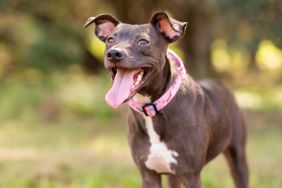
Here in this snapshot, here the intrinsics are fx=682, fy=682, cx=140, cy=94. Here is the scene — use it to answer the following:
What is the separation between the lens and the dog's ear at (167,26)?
18.6ft

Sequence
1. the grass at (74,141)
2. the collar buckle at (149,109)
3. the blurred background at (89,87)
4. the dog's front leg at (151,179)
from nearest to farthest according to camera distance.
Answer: the collar buckle at (149,109) < the dog's front leg at (151,179) < the grass at (74,141) < the blurred background at (89,87)

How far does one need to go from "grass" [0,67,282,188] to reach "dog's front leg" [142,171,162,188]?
1.78 meters

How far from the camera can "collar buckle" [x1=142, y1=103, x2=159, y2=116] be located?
18.9 feet

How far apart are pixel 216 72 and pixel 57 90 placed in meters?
7.57

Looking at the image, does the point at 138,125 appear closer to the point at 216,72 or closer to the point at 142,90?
the point at 142,90

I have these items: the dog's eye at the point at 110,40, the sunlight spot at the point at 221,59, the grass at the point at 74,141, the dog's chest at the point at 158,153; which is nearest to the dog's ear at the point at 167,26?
the dog's eye at the point at 110,40

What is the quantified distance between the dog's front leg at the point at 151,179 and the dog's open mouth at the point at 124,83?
988mm

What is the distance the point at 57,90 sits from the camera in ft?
52.9

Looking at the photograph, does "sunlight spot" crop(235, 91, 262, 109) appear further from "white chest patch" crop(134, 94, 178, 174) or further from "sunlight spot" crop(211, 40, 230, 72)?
"white chest patch" crop(134, 94, 178, 174)

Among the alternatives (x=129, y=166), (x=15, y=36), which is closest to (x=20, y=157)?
(x=129, y=166)

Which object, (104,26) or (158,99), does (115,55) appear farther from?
(104,26)

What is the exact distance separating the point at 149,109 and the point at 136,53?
23.4 inches

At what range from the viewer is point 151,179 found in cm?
609

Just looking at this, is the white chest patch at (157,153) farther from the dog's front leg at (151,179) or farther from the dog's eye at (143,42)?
the dog's eye at (143,42)
